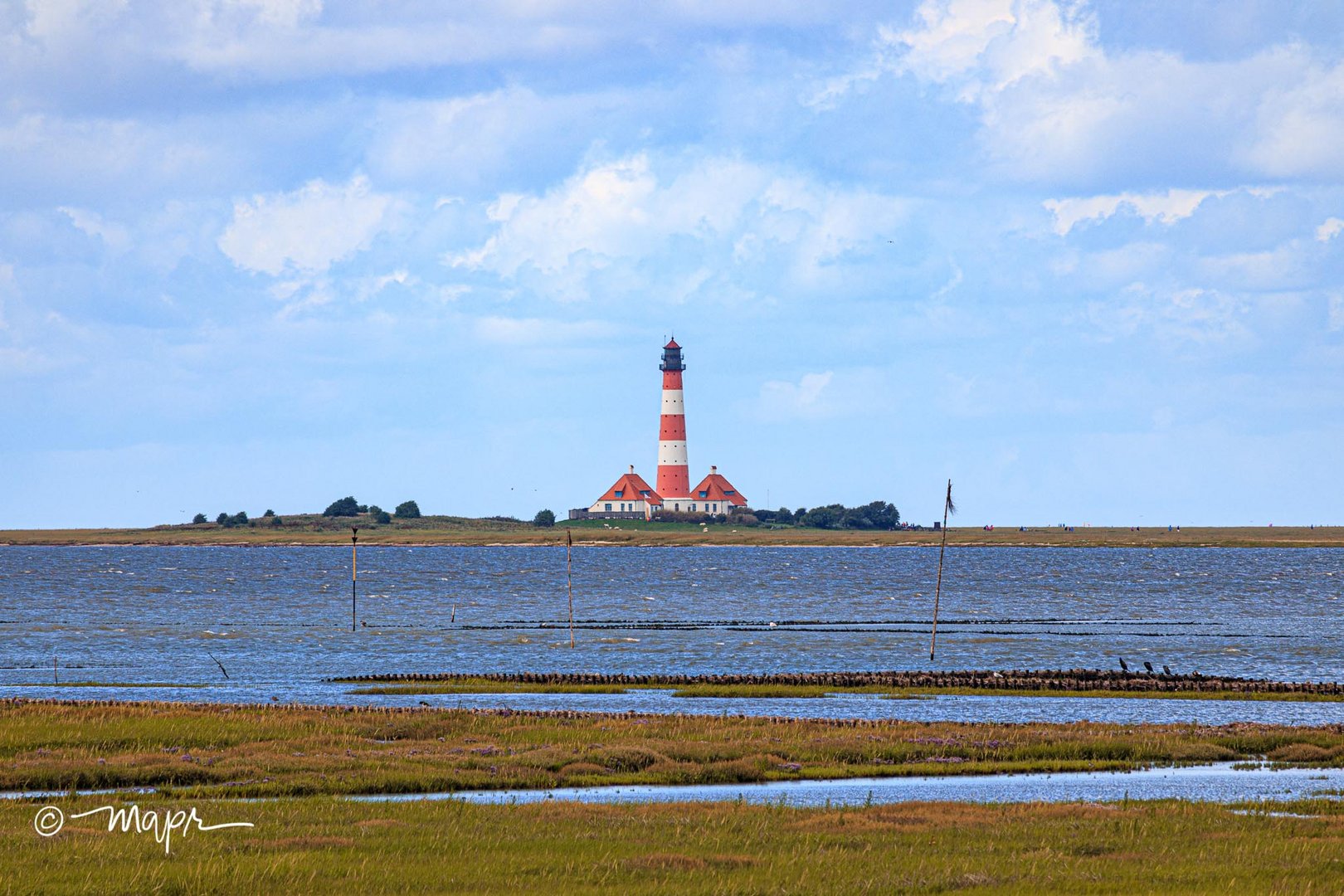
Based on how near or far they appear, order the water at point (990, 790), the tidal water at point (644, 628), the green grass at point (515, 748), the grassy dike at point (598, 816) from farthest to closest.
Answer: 1. the tidal water at point (644, 628)
2. the green grass at point (515, 748)
3. the water at point (990, 790)
4. the grassy dike at point (598, 816)

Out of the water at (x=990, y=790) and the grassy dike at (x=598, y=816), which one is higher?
the grassy dike at (x=598, y=816)

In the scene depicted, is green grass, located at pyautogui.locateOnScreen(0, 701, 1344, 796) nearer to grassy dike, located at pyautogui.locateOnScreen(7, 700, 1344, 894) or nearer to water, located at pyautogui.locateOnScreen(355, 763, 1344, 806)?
grassy dike, located at pyautogui.locateOnScreen(7, 700, 1344, 894)

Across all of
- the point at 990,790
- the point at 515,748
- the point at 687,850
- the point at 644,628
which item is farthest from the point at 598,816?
the point at 644,628

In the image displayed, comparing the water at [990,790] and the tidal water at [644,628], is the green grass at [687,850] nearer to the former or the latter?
the water at [990,790]

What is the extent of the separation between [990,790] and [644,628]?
56.5 meters

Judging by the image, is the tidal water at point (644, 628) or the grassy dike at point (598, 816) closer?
the grassy dike at point (598, 816)

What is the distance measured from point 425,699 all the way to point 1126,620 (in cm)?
6110

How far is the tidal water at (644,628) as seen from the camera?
66.5 m

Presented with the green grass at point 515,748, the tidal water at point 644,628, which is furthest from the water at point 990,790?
the tidal water at point 644,628

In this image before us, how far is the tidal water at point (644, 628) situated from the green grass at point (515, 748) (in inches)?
310

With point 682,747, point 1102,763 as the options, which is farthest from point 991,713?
point 682,747

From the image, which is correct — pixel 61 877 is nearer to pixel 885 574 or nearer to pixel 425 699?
pixel 425 699

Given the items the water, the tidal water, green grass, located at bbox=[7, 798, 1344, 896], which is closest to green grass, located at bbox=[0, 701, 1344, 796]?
the water

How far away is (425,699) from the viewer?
2128 inches
